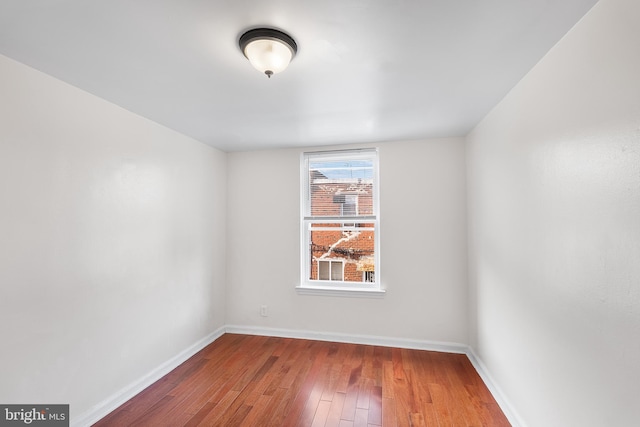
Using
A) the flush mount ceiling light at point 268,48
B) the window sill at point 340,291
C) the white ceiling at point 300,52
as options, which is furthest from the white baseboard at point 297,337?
the flush mount ceiling light at point 268,48

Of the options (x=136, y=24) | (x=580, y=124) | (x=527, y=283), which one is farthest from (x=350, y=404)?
(x=136, y=24)

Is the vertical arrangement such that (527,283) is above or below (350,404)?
above

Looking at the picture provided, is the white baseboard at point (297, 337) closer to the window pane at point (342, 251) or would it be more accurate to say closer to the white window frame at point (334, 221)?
the white window frame at point (334, 221)

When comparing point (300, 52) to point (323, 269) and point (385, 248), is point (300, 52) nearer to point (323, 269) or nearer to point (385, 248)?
point (385, 248)

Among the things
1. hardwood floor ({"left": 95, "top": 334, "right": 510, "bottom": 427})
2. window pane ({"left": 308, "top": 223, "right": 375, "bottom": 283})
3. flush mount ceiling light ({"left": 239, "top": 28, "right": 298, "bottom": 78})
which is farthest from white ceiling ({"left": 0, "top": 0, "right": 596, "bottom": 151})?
hardwood floor ({"left": 95, "top": 334, "right": 510, "bottom": 427})

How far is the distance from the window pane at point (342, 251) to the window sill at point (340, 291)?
0.53ft

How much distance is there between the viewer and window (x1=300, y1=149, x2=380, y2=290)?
3.58 m

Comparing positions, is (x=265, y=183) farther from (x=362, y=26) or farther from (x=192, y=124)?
(x=362, y=26)

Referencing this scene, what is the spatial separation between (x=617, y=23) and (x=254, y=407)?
9.94 ft

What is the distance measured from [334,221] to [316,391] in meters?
1.86

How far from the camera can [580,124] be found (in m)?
1.35

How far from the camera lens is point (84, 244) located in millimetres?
2074

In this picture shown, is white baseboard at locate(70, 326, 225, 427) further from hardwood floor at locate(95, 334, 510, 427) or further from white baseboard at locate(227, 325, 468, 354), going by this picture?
white baseboard at locate(227, 325, 468, 354)

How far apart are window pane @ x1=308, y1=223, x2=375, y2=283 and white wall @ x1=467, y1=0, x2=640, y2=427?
1539mm
